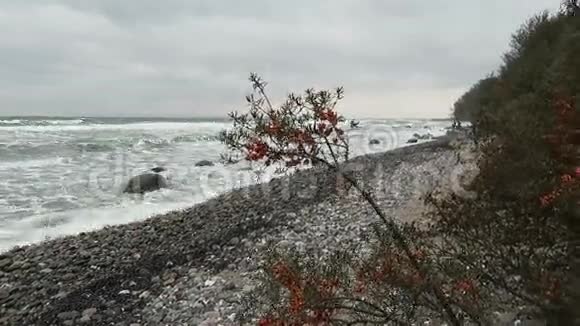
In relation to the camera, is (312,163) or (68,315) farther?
(68,315)

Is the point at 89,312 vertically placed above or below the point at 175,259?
below

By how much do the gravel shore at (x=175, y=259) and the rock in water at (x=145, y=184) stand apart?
5218 millimetres

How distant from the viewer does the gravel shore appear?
807 centimetres

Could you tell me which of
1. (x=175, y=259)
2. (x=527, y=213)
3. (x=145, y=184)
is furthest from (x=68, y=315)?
(x=145, y=184)

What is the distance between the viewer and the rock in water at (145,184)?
66.3ft

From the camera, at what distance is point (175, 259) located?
34.4 feet

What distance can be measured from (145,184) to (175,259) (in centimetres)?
1077

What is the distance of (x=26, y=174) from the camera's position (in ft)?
79.2

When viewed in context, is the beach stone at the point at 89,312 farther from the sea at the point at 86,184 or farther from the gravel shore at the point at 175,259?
the sea at the point at 86,184

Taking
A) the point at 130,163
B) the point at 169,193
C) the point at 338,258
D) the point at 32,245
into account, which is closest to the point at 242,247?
the point at 32,245

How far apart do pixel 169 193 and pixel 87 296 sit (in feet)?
36.8

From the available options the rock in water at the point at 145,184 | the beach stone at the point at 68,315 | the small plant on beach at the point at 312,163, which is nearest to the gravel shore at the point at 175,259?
the beach stone at the point at 68,315

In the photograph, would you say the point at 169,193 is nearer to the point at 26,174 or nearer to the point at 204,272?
the point at 26,174

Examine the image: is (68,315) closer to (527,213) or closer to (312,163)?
(312,163)
